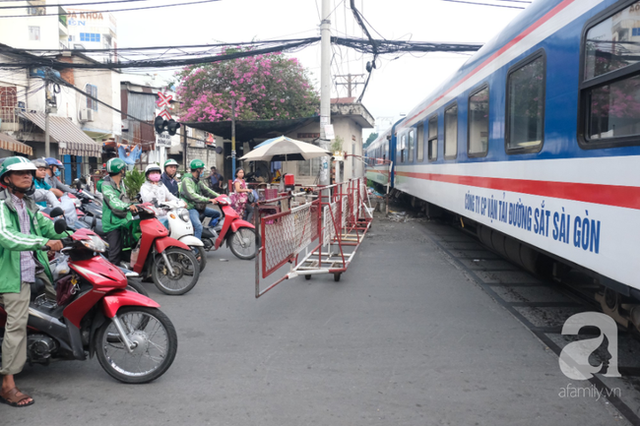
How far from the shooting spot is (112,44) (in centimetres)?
6044

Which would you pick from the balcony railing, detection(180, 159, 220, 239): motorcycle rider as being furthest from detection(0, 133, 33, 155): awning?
detection(180, 159, 220, 239): motorcycle rider

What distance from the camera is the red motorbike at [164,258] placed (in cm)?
616

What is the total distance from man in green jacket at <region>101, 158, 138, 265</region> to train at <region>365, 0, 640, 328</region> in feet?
14.8

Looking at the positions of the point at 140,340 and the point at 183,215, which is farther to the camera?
the point at 183,215

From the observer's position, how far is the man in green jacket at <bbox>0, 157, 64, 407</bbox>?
3223mm

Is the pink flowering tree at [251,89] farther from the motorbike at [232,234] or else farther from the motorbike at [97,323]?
the motorbike at [97,323]

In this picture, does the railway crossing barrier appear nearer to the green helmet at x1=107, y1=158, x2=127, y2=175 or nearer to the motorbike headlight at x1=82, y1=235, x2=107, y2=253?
the motorbike headlight at x1=82, y1=235, x2=107, y2=253

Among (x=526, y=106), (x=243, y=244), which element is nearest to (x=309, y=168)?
(x=243, y=244)

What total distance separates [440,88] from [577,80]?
6.52m

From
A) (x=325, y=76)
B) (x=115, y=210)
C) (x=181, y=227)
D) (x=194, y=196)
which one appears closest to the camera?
(x=115, y=210)

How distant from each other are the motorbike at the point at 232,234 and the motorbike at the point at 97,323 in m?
4.39

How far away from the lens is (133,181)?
8.16m

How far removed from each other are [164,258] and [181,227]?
60cm

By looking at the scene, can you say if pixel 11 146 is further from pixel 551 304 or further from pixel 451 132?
pixel 551 304
